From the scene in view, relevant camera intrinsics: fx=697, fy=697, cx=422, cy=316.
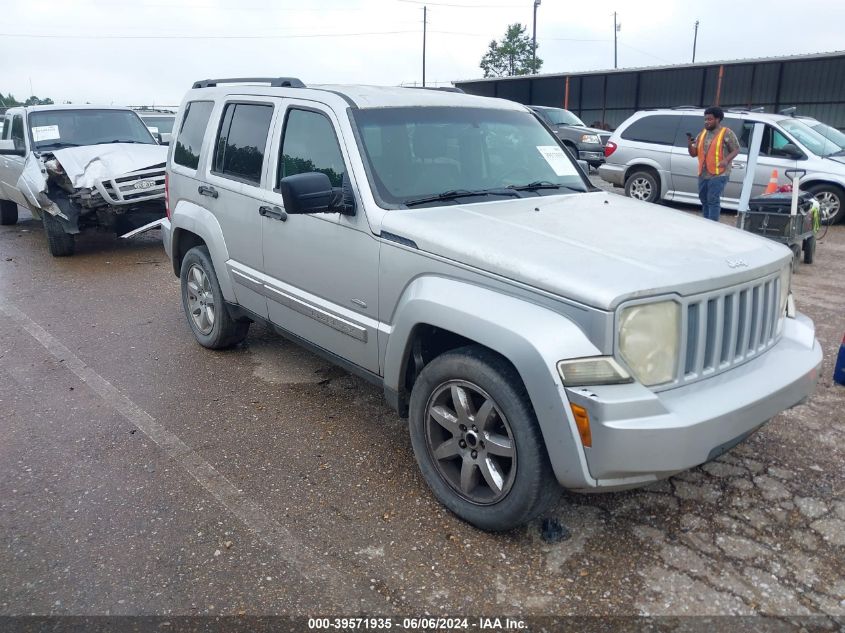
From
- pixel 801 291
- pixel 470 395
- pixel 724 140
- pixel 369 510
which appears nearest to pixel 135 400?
pixel 369 510

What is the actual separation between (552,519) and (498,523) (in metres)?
0.33

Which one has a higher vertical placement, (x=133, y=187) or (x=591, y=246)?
(x=591, y=246)

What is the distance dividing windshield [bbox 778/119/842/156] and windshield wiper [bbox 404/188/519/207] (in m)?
9.42

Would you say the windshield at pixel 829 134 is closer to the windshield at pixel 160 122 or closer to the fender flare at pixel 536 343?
the fender flare at pixel 536 343

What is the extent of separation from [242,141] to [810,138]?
33.6ft

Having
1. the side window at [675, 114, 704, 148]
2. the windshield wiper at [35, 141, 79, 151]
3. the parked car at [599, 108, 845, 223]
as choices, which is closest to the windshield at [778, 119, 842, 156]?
the parked car at [599, 108, 845, 223]

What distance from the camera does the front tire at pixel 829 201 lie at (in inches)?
433

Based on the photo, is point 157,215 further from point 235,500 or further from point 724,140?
point 724,140

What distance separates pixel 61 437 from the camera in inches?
161

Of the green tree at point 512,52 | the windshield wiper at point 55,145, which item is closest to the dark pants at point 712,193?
the windshield wiper at point 55,145

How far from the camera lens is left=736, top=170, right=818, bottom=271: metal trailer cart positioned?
311 inches

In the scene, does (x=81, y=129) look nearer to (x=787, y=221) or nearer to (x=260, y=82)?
(x=260, y=82)

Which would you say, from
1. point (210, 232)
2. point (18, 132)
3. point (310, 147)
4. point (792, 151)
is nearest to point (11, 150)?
point (18, 132)

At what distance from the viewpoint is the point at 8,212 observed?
12.0 metres
